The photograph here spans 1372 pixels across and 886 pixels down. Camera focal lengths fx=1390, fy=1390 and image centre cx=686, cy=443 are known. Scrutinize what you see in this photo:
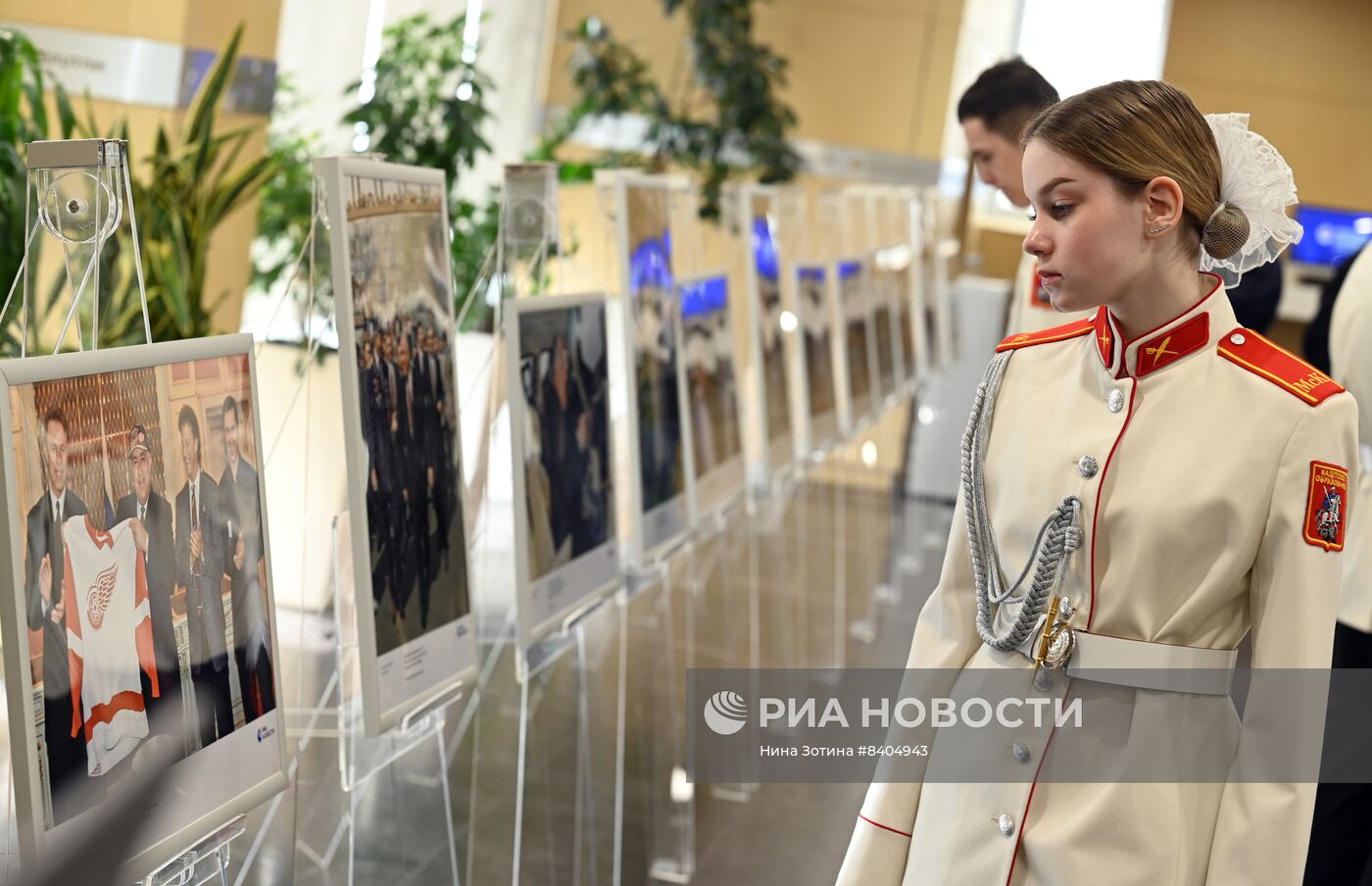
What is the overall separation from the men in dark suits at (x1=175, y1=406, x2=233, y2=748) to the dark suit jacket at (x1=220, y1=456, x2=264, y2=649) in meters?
0.02

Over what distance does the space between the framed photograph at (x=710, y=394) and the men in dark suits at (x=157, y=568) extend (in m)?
1.90

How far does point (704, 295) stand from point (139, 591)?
2.32m

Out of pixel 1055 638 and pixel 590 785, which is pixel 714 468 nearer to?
pixel 590 785

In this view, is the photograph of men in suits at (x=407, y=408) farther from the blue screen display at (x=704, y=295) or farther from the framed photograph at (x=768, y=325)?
the framed photograph at (x=768, y=325)

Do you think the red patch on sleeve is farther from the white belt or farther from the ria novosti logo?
the ria novosti logo

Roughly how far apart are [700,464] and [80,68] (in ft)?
9.16

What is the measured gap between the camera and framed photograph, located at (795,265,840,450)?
193 inches

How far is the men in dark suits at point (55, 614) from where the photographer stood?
1332 mm

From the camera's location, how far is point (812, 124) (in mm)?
8812

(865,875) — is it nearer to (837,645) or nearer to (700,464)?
(700,464)

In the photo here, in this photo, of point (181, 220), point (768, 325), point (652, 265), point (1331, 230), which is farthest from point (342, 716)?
point (1331, 230)

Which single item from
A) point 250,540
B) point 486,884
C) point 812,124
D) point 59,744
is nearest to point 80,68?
point 486,884

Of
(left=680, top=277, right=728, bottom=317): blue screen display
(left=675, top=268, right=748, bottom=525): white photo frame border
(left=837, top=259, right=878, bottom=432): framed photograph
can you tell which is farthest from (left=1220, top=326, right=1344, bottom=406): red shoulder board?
(left=837, top=259, right=878, bottom=432): framed photograph

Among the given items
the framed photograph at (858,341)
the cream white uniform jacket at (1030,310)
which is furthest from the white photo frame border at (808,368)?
the cream white uniform jacket at (1030,310)
